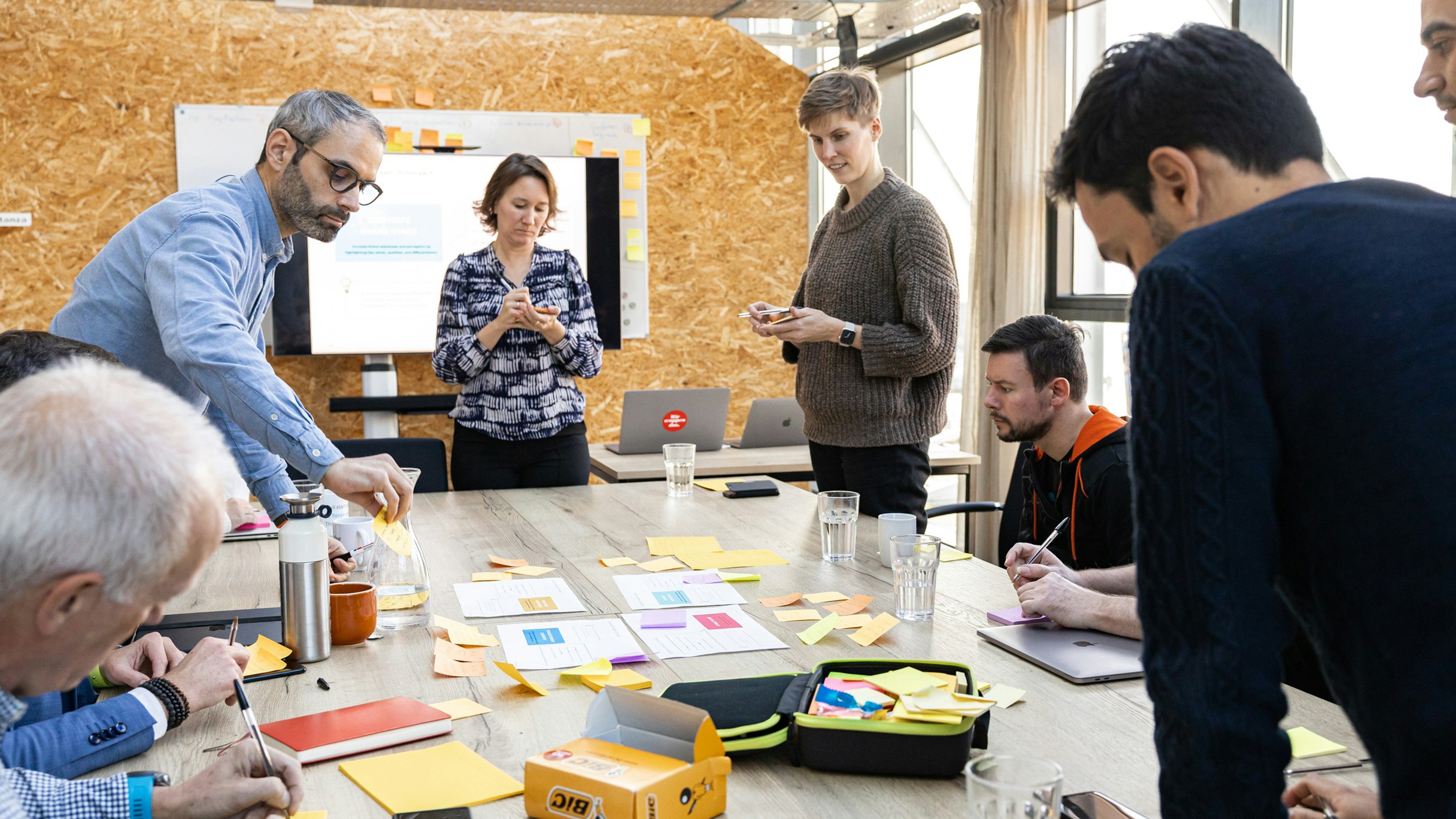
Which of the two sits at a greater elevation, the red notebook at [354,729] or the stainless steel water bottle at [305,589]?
the stainless steel water bottle at [305,589]

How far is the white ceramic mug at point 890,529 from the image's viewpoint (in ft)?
6.49

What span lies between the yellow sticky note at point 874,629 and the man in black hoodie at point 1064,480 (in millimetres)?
199

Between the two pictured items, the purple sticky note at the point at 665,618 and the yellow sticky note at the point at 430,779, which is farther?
the purple sticky note at the point at 665,618

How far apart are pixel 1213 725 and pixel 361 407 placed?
4434 mm

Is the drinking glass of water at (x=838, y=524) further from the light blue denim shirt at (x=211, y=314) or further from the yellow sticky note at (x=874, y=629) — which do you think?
the light blue denim shirt at (x=211, y=314)

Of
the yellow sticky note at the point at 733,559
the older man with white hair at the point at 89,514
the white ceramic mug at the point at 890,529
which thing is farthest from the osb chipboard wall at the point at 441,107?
the older man with white hair at the point at 89,514

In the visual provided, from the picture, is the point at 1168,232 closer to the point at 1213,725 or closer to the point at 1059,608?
the point at 1213,725

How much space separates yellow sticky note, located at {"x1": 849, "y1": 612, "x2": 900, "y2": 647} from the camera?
162cm

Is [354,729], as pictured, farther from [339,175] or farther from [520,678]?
[339,175]

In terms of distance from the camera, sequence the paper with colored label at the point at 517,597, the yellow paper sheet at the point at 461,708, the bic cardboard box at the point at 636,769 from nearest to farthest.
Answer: the bic cardboard box at the point at 636,769, the yellow paper sheet at the point at 461,708, the paper with colored label at the point at 517,597

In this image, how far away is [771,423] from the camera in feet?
12.9

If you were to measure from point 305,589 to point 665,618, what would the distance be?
0.53m

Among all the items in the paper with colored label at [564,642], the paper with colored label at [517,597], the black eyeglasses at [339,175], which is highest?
the black eyeglasses at [339,175]

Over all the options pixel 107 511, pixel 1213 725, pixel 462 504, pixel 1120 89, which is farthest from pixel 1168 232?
pixel 462 504
